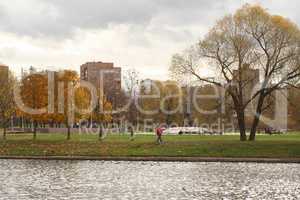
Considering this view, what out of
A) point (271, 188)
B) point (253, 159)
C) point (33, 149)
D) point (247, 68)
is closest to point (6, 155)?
point (33, 149)

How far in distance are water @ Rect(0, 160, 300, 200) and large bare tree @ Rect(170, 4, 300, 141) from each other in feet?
70.0

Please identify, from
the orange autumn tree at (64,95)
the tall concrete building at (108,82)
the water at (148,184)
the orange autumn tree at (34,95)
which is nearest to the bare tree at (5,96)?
the orange autumn tree at (34,95)

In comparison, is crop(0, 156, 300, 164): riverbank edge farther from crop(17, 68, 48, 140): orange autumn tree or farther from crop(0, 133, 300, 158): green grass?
crop(17, 68, 48, 140): orange autumn tree

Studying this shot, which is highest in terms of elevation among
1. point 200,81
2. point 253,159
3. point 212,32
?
point 212,32

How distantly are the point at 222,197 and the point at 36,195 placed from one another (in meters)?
6.04

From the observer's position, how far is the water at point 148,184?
17438mm

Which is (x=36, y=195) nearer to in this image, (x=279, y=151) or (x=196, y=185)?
(x=196, y=185)

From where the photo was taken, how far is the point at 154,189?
757 inches

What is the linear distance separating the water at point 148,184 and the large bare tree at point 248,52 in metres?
21.3

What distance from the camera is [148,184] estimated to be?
20.9 meters

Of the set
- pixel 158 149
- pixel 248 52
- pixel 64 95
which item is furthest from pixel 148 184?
pixel 64 95

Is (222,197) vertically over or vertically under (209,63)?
under

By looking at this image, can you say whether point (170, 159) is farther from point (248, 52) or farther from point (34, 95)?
point (34, 95)

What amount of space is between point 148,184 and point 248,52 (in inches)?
1169
